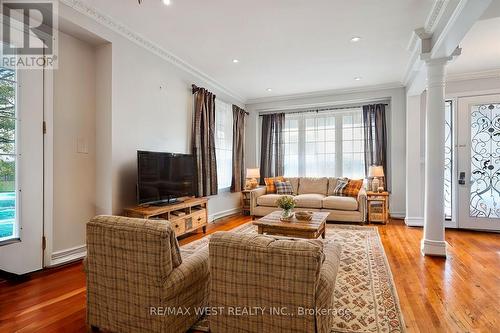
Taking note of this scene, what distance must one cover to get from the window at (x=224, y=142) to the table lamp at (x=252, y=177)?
0.46 m

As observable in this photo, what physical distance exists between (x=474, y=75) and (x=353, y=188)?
2.87m

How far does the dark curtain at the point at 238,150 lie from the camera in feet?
20.3

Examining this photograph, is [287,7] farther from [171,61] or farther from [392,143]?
[392,143]

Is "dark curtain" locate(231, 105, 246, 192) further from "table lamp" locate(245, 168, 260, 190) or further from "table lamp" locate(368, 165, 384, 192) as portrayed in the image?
"table lamp" locate(368, 165, 384, 192)

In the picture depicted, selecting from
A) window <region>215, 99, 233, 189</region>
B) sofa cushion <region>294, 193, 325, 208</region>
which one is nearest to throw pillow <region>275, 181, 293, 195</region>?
A: sofa cushion <region>294, 193, 325, 208</region>

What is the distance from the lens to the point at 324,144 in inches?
254

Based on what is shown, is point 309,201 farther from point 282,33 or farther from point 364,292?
point 282,33

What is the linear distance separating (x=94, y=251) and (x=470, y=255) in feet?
14.1

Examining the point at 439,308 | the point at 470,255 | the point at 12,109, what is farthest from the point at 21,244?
the point at 470,255

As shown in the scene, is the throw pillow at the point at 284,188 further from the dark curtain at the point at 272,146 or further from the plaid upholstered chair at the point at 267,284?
the plaid upholstered chair at the point at 267,284

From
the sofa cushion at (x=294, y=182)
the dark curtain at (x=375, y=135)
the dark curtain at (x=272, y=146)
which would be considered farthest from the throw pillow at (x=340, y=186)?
the dark curtain at (x=272, y=146)

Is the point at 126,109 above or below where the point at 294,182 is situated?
above

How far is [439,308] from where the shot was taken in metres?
2.19

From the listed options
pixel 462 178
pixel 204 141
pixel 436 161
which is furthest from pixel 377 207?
pixel 204 141
